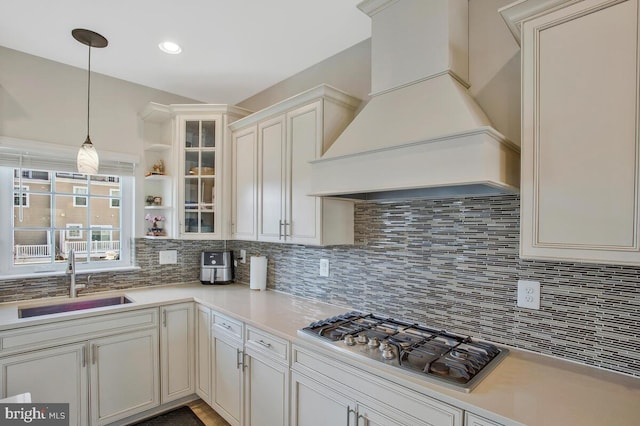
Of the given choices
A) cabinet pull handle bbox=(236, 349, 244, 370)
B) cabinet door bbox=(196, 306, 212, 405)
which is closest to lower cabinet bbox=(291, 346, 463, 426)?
cabinet pull handle bbox=(236, 349, 244, 370)

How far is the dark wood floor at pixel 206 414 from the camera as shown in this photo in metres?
2.34

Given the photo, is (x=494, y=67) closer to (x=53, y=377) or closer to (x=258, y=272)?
(x=258, y=272)

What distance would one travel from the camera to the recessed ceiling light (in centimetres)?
218

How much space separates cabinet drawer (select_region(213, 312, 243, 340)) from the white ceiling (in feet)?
5.99

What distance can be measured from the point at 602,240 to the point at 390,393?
914 millimetres

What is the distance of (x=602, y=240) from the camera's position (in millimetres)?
1063

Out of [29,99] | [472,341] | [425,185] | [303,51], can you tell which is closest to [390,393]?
[472,341]

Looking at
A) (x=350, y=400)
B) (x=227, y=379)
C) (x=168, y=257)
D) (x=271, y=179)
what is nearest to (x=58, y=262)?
(x=168, y=257)

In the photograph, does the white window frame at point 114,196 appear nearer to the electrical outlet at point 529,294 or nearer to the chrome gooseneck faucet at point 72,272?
the chrome gooseneck faucet at point 72,272

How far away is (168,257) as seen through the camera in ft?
9.83

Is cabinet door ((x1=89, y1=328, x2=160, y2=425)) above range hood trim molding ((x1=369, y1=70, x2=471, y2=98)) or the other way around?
the other way around

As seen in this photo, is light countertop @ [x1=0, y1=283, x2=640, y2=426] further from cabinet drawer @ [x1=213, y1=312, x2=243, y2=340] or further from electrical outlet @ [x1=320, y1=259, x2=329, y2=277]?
electrical outlet @ [x1=320, y1=259, x2=329, y2=277]

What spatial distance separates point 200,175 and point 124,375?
157 centimetres

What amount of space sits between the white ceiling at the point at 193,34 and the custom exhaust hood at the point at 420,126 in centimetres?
40
